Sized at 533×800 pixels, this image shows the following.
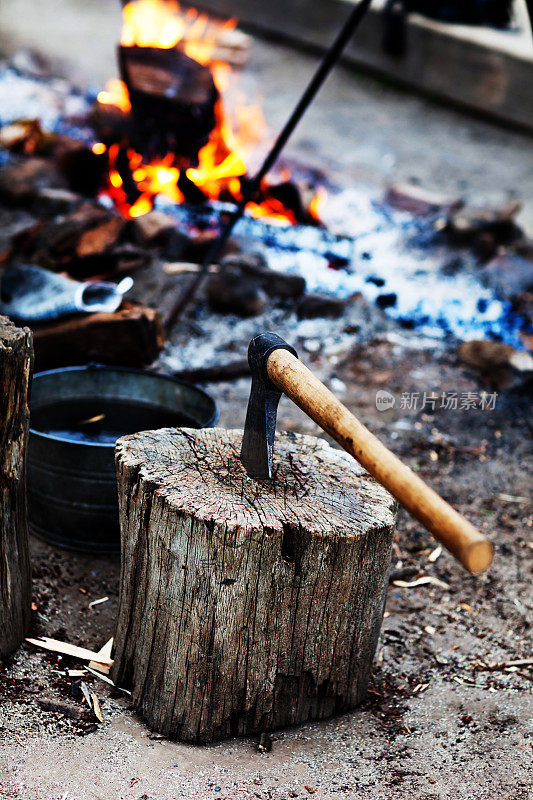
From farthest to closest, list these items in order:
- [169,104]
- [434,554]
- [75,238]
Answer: [169,104] → [75,238] → [434,554]

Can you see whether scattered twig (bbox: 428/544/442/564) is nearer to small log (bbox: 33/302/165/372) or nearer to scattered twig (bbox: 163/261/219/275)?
small log (bbox: 33/302/165/372)

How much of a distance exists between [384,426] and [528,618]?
4.80 feet

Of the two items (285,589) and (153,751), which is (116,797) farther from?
(285,589)

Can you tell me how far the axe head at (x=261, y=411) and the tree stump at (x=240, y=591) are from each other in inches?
2.1

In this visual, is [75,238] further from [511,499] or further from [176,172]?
[511,499]

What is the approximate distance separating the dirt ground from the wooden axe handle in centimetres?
93

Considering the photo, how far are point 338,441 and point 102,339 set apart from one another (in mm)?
2148

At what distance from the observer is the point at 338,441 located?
7.34ft

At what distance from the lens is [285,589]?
2418mm

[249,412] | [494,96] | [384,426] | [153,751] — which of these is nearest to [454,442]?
[384,426]

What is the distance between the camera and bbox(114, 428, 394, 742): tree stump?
7.80 ft

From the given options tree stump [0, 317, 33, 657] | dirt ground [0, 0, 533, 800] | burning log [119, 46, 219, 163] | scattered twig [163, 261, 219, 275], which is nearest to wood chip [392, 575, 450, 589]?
dirt ground [0, 0, 533, 800]

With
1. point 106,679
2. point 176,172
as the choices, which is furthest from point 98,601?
point 176,172

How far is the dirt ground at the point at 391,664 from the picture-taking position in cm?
238
